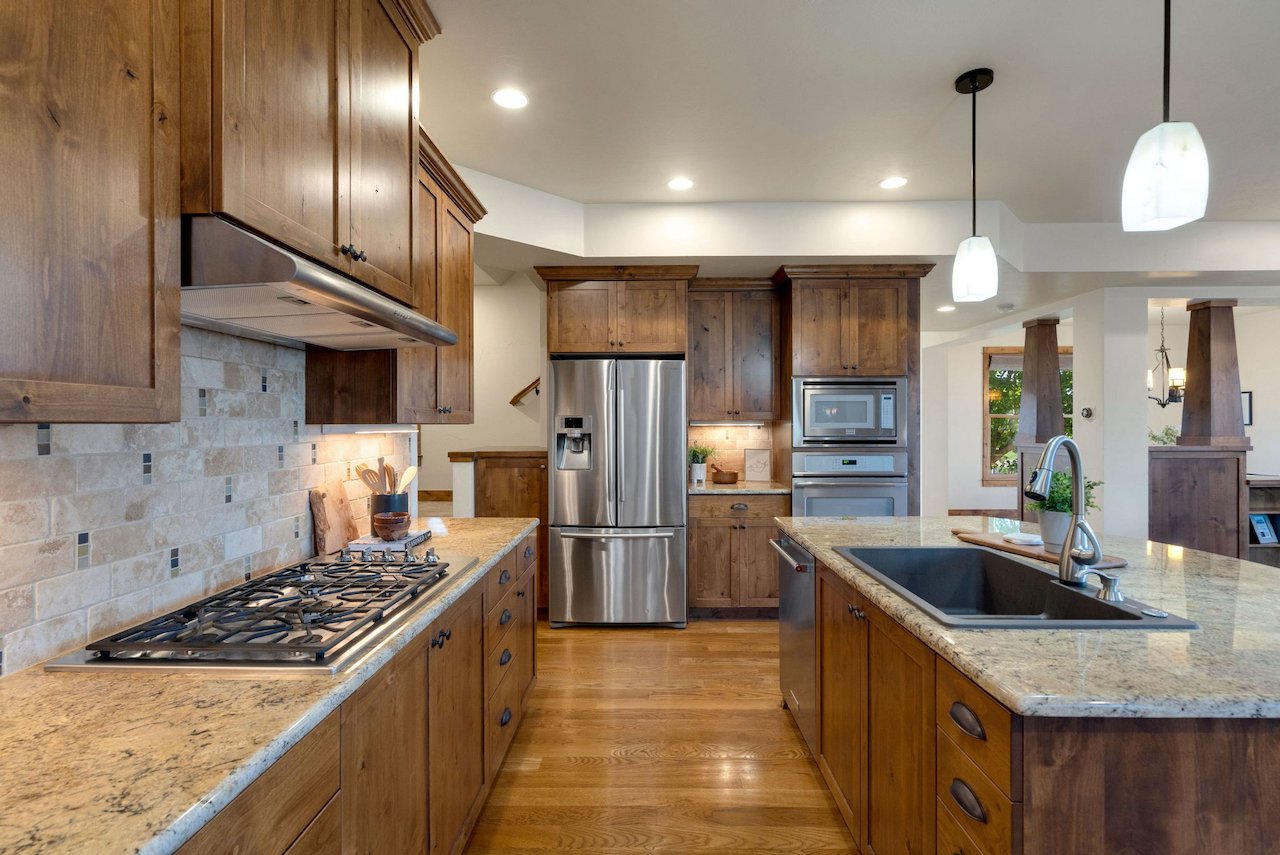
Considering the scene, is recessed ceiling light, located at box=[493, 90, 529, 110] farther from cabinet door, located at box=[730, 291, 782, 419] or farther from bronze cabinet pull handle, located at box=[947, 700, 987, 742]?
bronze cabinet pull handle, located at box=[947, 700, 987, 742]

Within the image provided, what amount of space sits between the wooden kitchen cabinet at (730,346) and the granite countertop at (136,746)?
3391 millimetres

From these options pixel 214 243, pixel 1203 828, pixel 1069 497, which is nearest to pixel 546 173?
pixel 214 243

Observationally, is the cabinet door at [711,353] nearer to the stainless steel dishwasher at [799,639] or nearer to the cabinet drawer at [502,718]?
the stainless steel dishwasher at [799,639]

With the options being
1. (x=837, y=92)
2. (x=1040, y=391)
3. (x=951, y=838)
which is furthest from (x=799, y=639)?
(x=1040, y=391)

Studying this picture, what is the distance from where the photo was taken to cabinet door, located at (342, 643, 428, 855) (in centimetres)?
111

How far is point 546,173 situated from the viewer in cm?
330

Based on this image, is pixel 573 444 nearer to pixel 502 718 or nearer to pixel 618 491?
pixel 618 491

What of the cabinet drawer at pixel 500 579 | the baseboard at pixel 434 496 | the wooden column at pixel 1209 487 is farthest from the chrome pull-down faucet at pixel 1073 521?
the baseboard at pixel 434 496

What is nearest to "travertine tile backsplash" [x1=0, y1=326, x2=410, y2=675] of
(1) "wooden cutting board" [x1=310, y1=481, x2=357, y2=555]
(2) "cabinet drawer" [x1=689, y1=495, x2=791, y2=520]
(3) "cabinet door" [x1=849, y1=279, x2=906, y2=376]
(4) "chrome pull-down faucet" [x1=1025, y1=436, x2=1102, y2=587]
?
(1) "wooden cutting board" [x1=310, y1=481, x2=357, y2=555]

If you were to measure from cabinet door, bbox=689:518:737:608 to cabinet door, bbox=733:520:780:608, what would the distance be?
41 mm

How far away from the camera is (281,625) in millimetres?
1260

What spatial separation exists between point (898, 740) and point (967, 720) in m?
0.38

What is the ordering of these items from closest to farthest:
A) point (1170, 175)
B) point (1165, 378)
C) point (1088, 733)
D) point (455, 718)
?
point (1088, 733)
point (1170, 175)
point (455, 718)
point (1165, 378)

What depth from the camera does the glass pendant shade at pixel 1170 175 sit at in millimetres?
1540
